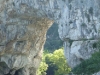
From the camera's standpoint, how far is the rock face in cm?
2445

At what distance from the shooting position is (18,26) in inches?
1201

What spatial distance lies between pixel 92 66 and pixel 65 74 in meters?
18.2

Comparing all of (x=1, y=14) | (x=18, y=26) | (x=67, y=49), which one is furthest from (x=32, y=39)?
(x=67, y=49)

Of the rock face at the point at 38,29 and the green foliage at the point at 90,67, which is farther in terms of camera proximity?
the rock face at the point at 38,29

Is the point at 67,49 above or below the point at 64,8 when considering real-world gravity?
below

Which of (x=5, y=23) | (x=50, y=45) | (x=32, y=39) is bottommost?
(x=50, y=45)

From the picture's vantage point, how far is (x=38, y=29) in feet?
105

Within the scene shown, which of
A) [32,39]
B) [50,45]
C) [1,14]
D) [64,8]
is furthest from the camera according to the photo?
[50,45]

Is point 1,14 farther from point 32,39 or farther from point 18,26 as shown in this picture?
point 32,39

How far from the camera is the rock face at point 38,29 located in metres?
24.5

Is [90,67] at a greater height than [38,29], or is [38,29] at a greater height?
[38,29]

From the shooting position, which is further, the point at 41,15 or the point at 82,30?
the point at 41,15

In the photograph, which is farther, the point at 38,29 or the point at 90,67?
the point at 38,29

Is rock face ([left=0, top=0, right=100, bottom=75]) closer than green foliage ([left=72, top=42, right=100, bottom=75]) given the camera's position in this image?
No
